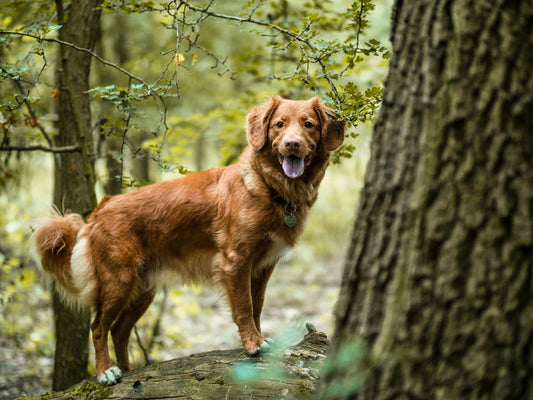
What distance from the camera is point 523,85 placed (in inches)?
60.4

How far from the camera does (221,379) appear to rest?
3.27 metres

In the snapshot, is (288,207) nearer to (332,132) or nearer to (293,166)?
(293,166)

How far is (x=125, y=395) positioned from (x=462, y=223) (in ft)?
9.07

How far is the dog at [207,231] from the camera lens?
380cm

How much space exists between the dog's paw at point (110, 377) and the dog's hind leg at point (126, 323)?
58 centimetres

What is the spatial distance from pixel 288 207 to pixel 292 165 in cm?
35

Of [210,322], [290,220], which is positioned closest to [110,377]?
[290,220]

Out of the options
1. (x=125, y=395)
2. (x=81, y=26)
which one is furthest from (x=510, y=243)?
(x=81, y=26)

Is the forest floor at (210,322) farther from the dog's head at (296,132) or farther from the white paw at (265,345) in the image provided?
the dog's head at (296,132)

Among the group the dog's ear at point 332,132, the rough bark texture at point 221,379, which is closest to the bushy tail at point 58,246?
the rough bark texture at point 221,379

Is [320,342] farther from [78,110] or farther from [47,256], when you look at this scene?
[78,110]

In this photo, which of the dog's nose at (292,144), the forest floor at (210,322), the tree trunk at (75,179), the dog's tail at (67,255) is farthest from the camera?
the forest floor at (210,322)

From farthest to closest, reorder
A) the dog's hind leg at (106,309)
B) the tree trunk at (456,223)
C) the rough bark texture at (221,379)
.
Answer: the dog's hind leg at (106,309) → the rough bark texture at (221,379) → the tree trunk at (456,223)

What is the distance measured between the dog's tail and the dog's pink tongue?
1835 mm
